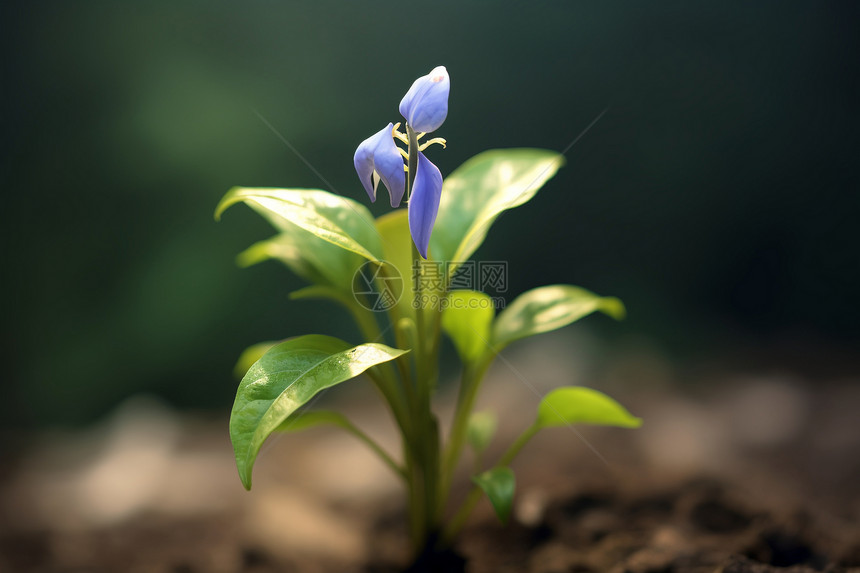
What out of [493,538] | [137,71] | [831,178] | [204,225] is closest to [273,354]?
[493,538]

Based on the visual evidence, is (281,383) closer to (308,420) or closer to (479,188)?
(308,420)

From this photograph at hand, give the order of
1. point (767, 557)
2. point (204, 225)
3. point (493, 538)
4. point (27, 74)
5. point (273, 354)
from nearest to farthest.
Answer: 1. point (273, 354)
2. point (767, 557)
3. point (493, 538)
4. point (27, 74)
5. point (204, 225)

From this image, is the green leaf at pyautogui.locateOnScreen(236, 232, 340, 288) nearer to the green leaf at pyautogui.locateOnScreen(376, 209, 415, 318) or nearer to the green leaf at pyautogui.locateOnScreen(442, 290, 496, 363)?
the green leaf at pyautogui.locateOnScreen(376, 209, 415, 318)

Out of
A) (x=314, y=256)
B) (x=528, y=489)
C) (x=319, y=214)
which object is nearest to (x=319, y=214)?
(x=319, y=214)

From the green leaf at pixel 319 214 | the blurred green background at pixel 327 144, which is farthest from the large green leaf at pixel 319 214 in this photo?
the blurred green background at pixel 327 144

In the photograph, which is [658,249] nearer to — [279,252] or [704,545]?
[704,545]

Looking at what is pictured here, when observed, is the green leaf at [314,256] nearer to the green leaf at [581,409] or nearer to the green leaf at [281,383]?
the green leaf at [281,383]

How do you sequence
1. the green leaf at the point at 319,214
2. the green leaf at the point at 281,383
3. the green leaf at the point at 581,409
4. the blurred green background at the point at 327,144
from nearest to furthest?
the green leaf at the point at 281,383, the green leaf at the point at 319,214, the green leaf at the point at 581,409, the blurred green background at the point at 327,144
